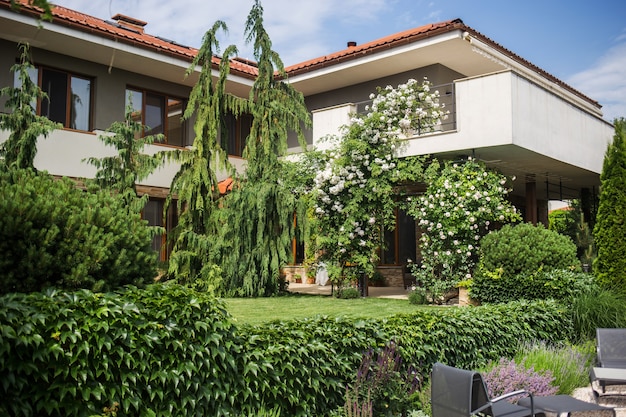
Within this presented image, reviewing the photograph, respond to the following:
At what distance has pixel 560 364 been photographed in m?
8.88

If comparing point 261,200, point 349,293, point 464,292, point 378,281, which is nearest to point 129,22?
point 261,200

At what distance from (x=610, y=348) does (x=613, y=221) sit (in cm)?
510

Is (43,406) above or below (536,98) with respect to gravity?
below

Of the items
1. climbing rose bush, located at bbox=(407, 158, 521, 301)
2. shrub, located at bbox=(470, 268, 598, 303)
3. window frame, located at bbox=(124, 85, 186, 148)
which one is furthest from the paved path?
window frame, located at bbox=(124, 85, 186, 148)

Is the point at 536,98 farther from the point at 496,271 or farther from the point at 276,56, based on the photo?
the point at 276,56

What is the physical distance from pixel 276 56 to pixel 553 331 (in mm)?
11044

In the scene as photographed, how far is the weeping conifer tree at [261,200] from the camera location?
54.1 feet

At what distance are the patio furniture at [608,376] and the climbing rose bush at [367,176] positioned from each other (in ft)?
28.4

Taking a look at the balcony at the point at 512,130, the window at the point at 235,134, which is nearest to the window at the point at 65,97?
the window at the point at 235,134

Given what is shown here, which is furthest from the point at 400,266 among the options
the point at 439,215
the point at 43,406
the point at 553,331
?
the point at 43,406

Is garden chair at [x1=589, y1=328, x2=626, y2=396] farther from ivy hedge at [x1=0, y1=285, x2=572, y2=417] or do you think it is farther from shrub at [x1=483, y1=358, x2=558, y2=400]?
ivy hedge at [x1=0, y1=285, x2=572, y2=417]

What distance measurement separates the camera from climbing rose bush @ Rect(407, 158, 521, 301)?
51.6 feet

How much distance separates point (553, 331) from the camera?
1072cm

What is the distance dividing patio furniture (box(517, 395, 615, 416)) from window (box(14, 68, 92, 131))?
16.6 metres
